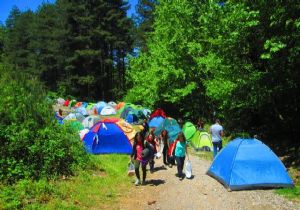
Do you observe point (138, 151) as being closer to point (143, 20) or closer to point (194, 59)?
point (194, 59)

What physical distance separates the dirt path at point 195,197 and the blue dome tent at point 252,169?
0.94ft

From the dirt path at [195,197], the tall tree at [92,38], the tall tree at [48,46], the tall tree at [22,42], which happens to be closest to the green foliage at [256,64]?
the dirt path at [195,197]

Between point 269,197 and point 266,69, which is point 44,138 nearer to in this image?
point 269,197

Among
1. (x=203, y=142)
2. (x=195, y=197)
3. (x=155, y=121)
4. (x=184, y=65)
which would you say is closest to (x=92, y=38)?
(x=184, y=65)

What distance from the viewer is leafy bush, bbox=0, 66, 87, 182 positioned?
12438mm

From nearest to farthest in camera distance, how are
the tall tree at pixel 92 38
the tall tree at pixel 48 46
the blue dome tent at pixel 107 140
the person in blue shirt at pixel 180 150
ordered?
1. the person in blue shirt at pixel 180 150
2. the blue dome tent at pixel 107 140
3. the tall tree at pixel 92 38
4. the tall tree at pixel 48 46

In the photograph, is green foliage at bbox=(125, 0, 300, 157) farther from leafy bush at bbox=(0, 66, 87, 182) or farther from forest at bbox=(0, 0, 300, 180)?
leafy bush at bbox=(0, 66, 87, 182)

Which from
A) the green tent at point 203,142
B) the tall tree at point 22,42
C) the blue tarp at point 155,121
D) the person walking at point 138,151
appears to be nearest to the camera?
the person walking at point 138,151

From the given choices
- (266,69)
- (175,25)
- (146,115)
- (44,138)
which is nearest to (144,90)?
(146,115)

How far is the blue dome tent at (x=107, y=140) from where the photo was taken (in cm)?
1922

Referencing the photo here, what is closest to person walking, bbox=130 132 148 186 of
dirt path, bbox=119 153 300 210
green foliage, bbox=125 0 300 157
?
dirt path, bbox=119 153 300 210

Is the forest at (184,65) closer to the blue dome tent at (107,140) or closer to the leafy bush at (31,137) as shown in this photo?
the leafy bush at (31,137)

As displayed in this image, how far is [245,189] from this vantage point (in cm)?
1217

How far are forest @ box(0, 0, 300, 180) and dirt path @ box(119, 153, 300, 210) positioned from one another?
302 cm
